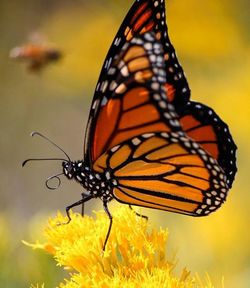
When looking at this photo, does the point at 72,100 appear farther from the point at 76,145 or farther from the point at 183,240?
the point at 183,240

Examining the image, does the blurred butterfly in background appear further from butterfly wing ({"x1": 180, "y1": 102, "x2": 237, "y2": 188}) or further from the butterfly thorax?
butterfly wing ({"x1": 180, "y1": 102, "x2": 237, "y2": 188})

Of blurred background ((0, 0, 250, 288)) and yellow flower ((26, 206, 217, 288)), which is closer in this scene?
yellow flower ((26, 206, 217, 288))

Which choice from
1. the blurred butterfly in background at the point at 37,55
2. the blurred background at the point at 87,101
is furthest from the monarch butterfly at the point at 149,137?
the blurred butterfly in background at the point at 37,55

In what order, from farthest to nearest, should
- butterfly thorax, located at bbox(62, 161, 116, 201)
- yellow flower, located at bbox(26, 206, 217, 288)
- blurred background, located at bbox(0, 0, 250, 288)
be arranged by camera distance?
blurred background, located at bbox(0, 0, 250, 288), butterfly thorax, located at bbox(62, 161, 116, 201), yellow flower, located at bbox(26, 206, 217, 288)

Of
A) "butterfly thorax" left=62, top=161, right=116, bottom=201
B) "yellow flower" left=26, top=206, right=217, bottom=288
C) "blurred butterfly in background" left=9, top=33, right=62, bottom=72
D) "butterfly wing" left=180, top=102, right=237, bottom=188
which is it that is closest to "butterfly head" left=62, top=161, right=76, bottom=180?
"butterfly thorax" left=62, top=161, right=116, bottom=201

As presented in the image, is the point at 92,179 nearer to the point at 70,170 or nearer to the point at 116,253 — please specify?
the point at 70,170

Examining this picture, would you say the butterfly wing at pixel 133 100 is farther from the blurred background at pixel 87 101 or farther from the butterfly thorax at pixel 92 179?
the blurred background at pixel 87 101
